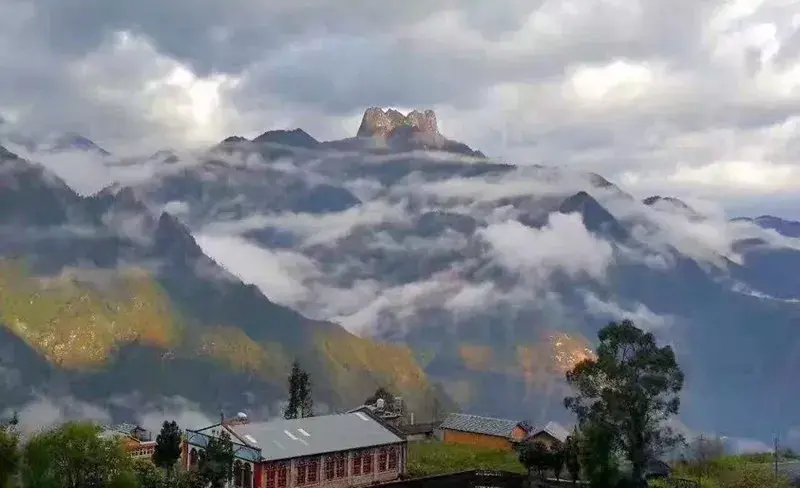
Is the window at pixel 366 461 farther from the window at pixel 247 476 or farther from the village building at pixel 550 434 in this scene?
the village building at pixel 550 434

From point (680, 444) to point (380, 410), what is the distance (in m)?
41.9

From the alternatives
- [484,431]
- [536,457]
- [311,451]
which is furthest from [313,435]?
[484,431]

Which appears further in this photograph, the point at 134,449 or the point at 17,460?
the point at 134,449

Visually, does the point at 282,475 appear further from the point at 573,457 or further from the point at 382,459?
the point at 573,457

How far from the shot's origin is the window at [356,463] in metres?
64.8

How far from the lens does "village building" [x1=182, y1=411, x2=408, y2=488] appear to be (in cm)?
5856

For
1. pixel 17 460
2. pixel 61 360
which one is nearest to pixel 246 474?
pixel 17 460

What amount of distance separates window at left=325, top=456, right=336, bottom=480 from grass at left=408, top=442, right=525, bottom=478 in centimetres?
915

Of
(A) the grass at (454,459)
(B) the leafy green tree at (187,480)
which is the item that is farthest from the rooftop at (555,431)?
(B) the leafy green tree at (187,480)

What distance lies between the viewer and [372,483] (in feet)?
217

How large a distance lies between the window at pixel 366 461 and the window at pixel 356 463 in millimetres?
272

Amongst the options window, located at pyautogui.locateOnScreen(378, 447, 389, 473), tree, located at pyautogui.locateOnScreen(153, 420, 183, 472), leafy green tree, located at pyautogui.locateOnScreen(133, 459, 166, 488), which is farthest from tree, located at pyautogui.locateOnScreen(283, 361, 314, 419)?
leafy green tree, located at pyautogui.locateOnScreen(133, 459, 166, 488)

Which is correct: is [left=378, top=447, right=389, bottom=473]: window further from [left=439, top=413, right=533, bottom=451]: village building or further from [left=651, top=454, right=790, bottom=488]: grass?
[left=439, top=413, right=533, bottom=451]: village building

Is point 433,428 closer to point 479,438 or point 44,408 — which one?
point 479,438
